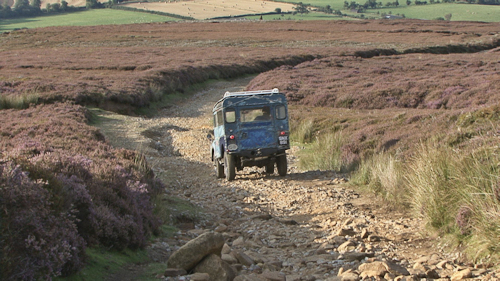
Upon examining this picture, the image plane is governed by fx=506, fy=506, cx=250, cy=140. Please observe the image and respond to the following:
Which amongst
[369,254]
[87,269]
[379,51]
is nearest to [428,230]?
[369,254]

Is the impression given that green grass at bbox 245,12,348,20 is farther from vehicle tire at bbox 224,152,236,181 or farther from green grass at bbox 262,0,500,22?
vehicle tire at bbox 224,152,236,181

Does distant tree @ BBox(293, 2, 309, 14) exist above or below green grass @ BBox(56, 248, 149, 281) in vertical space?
above

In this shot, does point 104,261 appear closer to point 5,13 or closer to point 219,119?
point 219,119

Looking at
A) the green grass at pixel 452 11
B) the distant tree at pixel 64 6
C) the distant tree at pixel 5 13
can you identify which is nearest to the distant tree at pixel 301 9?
the green grass at pixel 452 11

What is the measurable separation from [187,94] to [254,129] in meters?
24.9

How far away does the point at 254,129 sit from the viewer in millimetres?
13719

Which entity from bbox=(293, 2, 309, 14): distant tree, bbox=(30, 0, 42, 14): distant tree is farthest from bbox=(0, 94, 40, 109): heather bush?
bbox=(30, 0, 42, 14): distant tree

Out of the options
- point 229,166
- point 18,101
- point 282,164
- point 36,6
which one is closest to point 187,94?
point 18,101

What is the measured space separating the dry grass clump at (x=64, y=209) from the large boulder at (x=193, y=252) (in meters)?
1.10

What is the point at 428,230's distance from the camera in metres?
7.74

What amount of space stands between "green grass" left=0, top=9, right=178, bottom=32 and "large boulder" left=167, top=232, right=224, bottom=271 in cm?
11539

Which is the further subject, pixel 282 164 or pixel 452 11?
pixel 452 11

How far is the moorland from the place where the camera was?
18.4 feet

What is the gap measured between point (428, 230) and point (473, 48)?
210 feet
